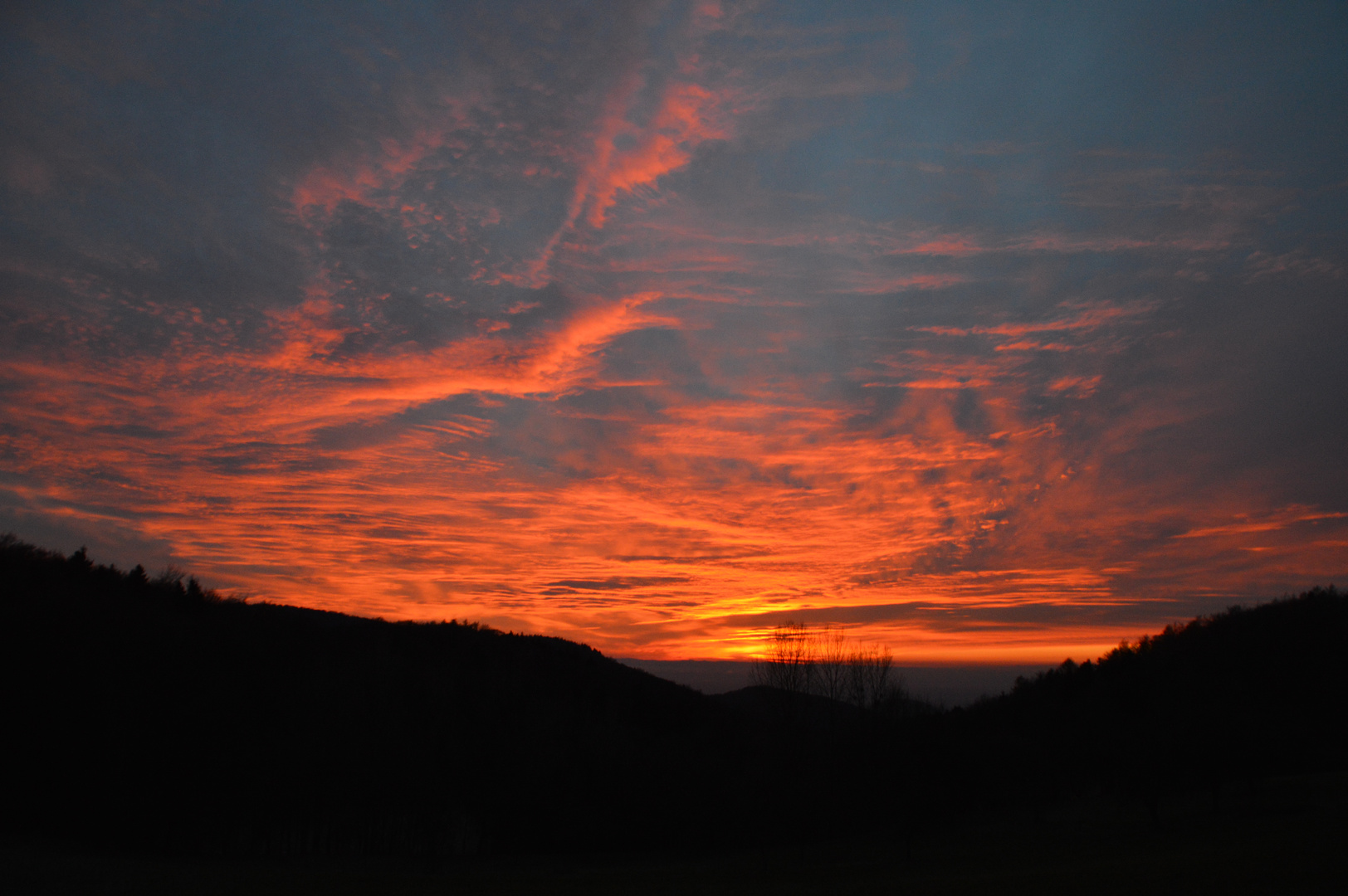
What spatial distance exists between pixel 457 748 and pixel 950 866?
128 ft

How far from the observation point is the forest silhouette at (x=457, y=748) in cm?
4678

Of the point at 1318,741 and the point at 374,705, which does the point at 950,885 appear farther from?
the point at 1318,741

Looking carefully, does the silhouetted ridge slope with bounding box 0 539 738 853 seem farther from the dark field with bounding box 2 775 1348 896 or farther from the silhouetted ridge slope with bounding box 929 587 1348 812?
the silhouetted ridge slope with bounding box 929 587 1348 812

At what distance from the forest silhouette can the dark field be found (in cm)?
255

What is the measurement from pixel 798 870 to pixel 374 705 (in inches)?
1451

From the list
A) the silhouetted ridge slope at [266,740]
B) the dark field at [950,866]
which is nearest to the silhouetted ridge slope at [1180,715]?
the dark field at [950,866]

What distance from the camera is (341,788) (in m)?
52.6

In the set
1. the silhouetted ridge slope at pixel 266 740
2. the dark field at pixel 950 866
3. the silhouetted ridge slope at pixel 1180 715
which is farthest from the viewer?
the silhouetted ridge slope at pixel 1180 715

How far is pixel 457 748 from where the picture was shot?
6106cm

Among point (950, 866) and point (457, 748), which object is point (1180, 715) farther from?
point (457, 748)

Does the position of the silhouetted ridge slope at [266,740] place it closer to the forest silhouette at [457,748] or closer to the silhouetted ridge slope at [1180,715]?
the forest silhouette at [457,748]

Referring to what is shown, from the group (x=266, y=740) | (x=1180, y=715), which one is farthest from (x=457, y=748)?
(x=1180, y=715)

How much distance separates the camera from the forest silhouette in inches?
1842

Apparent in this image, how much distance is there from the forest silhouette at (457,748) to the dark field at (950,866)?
2.55 metres
